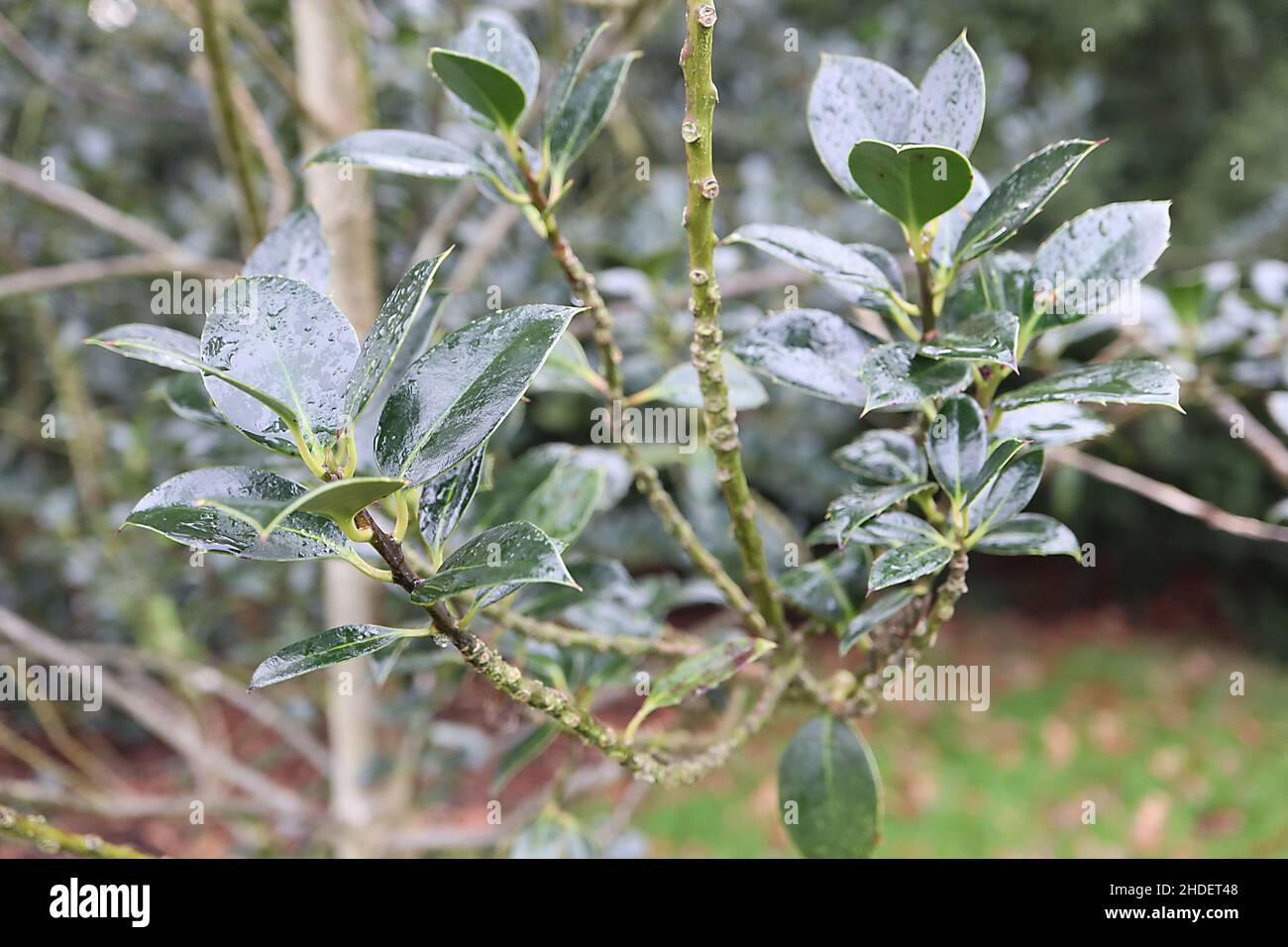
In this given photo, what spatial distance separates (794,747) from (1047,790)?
2772mm

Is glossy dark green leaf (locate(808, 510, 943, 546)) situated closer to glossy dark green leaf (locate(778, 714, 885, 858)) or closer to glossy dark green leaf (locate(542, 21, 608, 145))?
glossy dark green leaf (locate(778, 714, 885, 858))

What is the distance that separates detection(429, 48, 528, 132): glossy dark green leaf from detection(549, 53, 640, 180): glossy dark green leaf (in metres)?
0.05

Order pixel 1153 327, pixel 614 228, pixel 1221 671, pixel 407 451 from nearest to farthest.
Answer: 1. pixel 407 451
2. pixel 1153 327
3. pixel 614 228
4. pixel 1221 671

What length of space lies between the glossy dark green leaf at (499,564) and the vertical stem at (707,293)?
0.15m

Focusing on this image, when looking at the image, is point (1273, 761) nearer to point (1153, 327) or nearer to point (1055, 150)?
point (1153, 327)

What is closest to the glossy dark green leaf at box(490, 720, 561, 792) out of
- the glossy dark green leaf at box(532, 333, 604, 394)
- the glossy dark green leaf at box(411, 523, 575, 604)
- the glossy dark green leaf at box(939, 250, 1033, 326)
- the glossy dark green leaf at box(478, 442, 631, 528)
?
the glossy dark green leaf at box(478, 442, 631, 528)

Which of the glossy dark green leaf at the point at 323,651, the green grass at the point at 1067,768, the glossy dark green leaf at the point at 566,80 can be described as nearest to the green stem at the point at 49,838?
the glossy dark green leaf at the point at 323,651

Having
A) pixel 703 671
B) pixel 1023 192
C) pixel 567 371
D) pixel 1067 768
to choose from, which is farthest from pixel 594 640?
pixel 1067 768

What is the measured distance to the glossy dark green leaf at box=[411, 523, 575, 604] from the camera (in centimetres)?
41

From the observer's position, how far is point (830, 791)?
0.66 m

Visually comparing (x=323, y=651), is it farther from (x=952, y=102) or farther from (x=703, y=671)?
(x=952, y=102)

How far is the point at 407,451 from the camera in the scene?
0.44 meters

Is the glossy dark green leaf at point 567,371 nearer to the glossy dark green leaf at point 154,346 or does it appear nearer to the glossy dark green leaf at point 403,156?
the glossy dark green leaf at point 403,156
